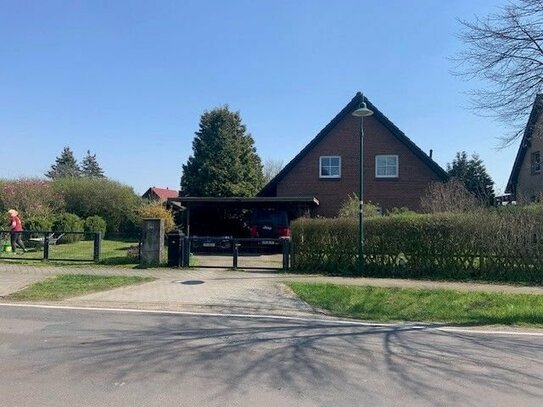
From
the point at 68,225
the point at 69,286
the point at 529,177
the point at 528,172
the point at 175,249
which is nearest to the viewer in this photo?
the point at 69,286

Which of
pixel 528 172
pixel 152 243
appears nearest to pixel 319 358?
pixel 152 243

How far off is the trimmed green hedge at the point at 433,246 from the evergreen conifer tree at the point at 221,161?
71.6ft

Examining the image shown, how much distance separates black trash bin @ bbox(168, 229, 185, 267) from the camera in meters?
15.3

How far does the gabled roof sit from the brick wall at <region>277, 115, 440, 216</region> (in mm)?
175

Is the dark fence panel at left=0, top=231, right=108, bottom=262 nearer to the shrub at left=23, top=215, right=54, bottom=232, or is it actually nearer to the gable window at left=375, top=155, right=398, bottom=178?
the shrub at left=23, top=215, right=54, bottom=232

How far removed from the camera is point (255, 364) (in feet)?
18.6

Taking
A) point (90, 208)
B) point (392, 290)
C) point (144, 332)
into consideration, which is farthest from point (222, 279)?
point (90, 208)

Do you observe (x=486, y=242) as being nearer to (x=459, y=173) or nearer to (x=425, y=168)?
(x=425, y=168)

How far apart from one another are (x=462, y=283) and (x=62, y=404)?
A: 11.4 metres

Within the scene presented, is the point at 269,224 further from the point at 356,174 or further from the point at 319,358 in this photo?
the point at 319,358

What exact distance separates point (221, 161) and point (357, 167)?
13088 mm

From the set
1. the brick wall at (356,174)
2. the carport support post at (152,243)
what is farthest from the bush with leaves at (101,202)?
the carport support post at (152,243)

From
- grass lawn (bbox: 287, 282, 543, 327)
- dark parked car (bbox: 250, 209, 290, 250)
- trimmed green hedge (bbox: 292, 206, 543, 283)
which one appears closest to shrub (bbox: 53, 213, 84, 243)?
dark parked car (bbox: 250, 209, 290, 250)

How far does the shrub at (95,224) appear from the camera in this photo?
28.3 metres
